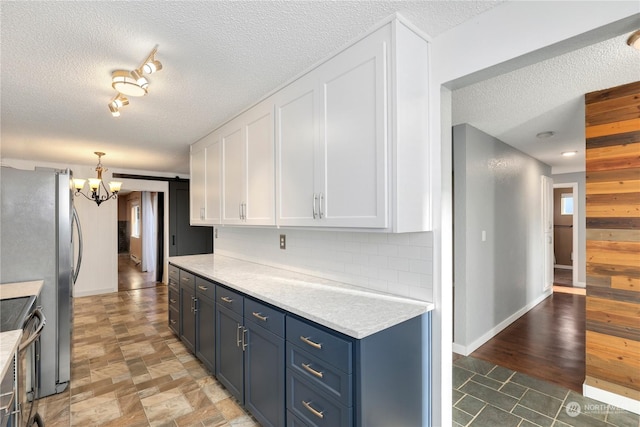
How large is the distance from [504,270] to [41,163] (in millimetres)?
7263

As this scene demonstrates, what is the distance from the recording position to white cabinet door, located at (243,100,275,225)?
7.85 ft

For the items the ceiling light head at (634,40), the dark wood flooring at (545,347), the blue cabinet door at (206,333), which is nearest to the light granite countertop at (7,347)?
the blue cabinet door at (206,333)

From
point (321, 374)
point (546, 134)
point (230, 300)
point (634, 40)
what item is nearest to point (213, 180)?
point (230, 300)

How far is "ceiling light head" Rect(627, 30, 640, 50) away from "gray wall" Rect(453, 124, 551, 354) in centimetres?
142

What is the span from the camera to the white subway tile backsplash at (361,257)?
1794 millimetres

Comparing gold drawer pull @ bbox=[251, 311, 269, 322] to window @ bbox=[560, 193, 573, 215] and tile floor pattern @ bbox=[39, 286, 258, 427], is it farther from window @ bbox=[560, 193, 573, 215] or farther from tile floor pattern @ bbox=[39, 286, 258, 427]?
window @ bbox=[560, 193, 573, 215]

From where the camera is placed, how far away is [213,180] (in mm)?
3369

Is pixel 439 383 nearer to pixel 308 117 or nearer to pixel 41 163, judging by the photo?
pixel 308 117

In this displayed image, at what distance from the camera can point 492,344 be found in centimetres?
332

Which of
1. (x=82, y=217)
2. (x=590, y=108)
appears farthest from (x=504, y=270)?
(x=82, y=217)

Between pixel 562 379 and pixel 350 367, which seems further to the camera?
pixel 562 379

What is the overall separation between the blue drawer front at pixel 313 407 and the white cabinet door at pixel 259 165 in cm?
118

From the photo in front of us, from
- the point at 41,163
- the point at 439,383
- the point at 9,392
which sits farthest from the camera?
the point at 41,163

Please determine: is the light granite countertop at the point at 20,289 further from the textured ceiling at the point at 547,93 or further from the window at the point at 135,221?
the window at the point at 135,221
